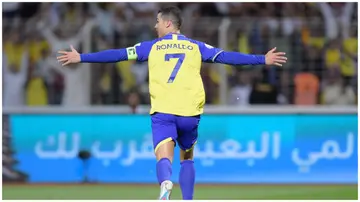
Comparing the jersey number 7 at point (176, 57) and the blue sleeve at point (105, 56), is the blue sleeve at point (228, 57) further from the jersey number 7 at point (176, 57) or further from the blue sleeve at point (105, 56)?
the blue sleeve at point (105, 56)

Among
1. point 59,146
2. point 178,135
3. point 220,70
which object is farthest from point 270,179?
point 178,135

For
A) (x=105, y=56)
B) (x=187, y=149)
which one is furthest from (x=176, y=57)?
(x=187, y=149)

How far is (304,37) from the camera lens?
17.7 m

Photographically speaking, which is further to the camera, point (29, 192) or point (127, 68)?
point (127, 68)

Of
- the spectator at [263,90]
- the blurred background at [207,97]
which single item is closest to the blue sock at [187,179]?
the blurred background at [207,97]

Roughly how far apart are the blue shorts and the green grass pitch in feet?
11.5

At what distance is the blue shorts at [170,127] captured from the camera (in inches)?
391

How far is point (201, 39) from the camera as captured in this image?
17.4m

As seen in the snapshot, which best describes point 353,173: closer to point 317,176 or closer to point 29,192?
point 317,176

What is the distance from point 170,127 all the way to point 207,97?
764cm

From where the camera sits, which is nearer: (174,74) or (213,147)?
(174,74)

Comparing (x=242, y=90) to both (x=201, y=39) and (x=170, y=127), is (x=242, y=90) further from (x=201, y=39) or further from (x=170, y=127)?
(x=170, y=127)

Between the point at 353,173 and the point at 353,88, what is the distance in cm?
144

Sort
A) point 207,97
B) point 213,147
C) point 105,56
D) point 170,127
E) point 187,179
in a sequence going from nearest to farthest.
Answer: point 105,56 < point 170,127 < point 187,179 < point 213,147 < point 207,97
